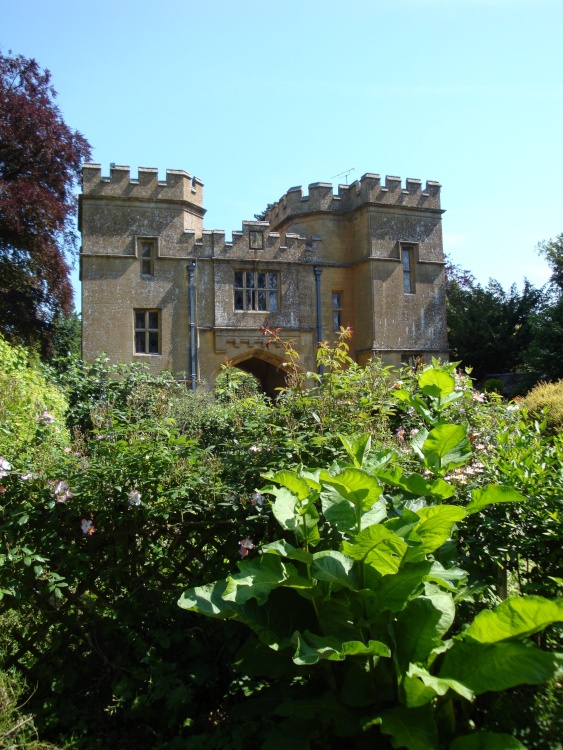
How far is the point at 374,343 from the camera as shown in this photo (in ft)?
67.8

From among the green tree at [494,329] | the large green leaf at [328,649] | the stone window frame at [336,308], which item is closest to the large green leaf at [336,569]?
the large green leaf at [328,649]

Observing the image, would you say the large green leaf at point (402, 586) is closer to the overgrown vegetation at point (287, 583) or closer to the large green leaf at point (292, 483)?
the overgrown vegetation at point (287, 583)

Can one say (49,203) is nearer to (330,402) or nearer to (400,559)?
(330,402)

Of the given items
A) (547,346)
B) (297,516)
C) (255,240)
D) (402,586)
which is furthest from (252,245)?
(402,586)

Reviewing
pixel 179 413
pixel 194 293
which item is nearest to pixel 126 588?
pixel 179 413

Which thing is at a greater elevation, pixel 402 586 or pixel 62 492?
pixel 62 492

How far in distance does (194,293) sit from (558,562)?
A: 17.4 meters

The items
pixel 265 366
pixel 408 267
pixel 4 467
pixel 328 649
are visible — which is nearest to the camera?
pixel 328 649

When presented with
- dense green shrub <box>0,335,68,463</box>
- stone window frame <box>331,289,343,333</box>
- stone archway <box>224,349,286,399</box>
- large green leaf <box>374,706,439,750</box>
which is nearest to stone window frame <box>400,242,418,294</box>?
stone window frame <box>331,289,343,333</box>

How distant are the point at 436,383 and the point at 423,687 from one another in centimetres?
183

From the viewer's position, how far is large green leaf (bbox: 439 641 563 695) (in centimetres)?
219

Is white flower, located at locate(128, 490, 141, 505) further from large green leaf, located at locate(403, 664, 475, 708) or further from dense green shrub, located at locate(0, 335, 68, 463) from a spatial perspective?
large green leaf, located at locate(403, 664, 475, 708)

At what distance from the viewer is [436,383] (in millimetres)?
3725

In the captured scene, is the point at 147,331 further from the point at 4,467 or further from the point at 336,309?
the point at 4,467
